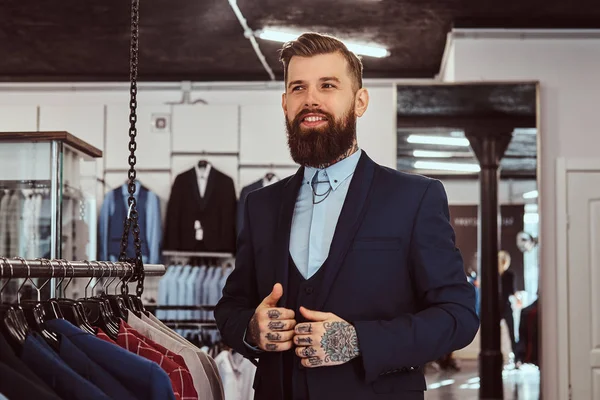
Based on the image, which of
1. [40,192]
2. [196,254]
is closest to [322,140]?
[40,192]

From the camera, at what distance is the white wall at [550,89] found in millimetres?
5074

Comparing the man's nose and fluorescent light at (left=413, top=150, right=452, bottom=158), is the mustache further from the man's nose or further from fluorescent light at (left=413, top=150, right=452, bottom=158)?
fluorescent light at (left=413, top=150, right=452, bottom=158)

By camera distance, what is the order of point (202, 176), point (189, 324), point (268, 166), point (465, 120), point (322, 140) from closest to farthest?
1. point (322, 140)
2. point (465, 120)
3. point (189, 324)
4. point (202, 176)
5. point (268, 166)

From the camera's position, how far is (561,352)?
497 cm

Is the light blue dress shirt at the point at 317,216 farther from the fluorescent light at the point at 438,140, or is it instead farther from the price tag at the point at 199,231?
the price tag at the point at 199,231

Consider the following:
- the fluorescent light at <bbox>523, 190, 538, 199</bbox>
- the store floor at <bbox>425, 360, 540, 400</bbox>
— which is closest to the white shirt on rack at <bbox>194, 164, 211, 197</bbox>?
the store floor at <bbox>425, 360, 540, 400</bbox>

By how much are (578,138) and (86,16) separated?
3740 mm

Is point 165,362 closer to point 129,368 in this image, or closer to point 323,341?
point 129,368

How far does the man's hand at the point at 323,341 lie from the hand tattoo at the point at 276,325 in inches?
1.5

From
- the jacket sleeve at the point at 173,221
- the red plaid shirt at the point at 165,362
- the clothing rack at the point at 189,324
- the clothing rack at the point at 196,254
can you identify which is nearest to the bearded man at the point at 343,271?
the red plaid shirt at the point at 165,362

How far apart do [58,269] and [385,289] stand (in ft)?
2.22

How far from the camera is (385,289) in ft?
5.09

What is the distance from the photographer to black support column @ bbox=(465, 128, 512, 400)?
505 centimetres

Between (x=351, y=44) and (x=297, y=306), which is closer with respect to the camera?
(x=297, y=306)
